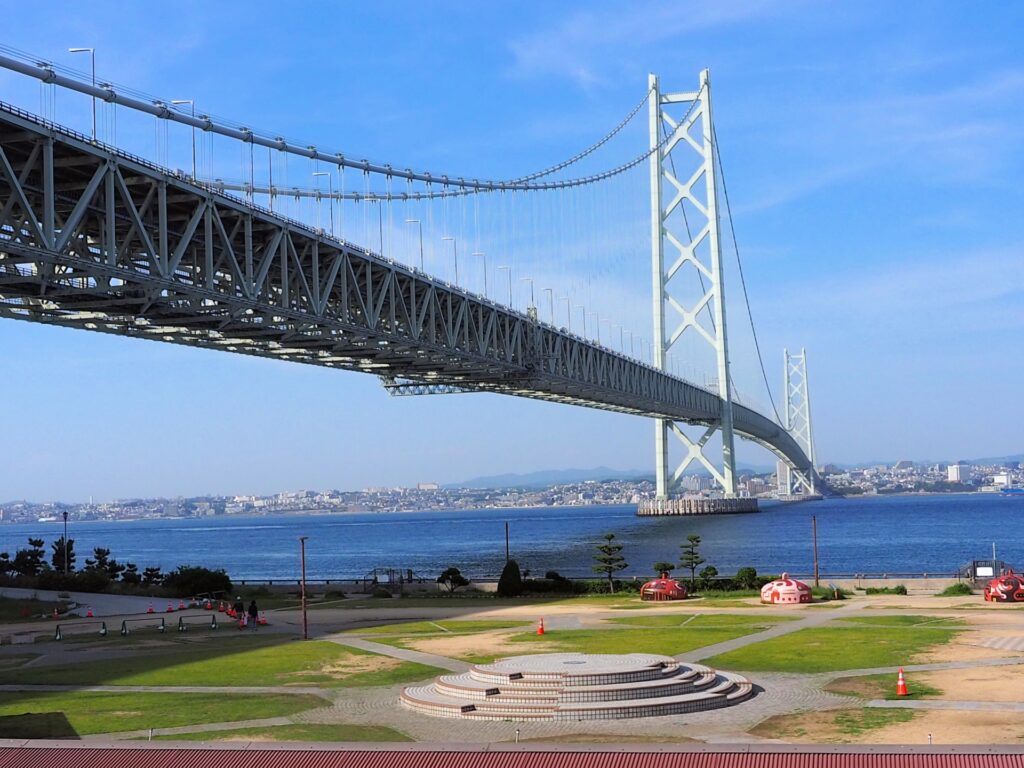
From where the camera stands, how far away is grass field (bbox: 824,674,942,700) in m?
23.3

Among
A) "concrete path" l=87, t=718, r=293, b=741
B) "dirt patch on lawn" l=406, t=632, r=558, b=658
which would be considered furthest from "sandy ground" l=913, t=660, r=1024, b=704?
"concrete path" l=87, t=718, r=293, b=741

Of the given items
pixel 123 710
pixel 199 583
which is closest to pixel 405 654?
pixel 123 710

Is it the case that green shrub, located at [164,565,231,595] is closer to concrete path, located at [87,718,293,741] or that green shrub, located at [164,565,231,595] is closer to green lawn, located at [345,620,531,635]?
green lawn, located at [345,620,531,635]

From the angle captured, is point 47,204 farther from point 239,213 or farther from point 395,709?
point 395,709

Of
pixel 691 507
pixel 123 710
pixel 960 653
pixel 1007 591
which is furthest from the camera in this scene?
pixel 691 507

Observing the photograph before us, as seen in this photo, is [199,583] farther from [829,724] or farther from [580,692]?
[829,724]

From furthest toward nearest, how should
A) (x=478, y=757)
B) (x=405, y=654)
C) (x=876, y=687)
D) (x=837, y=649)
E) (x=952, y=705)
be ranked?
1. (x=405, y=654)
2. (x=837, y=649)
3. (x=876, y=687)
4. (x=952, y=705)
5. (x=478, y=757)

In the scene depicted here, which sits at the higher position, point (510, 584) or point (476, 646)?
point (510, 584)

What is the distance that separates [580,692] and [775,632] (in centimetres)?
1370

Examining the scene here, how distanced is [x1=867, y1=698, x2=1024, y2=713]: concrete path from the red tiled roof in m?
7.12

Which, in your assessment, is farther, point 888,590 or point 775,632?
point 888,590

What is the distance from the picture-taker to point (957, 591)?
152ft

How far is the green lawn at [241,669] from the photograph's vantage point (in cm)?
2777

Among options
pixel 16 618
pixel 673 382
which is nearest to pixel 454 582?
pixel 16 618
